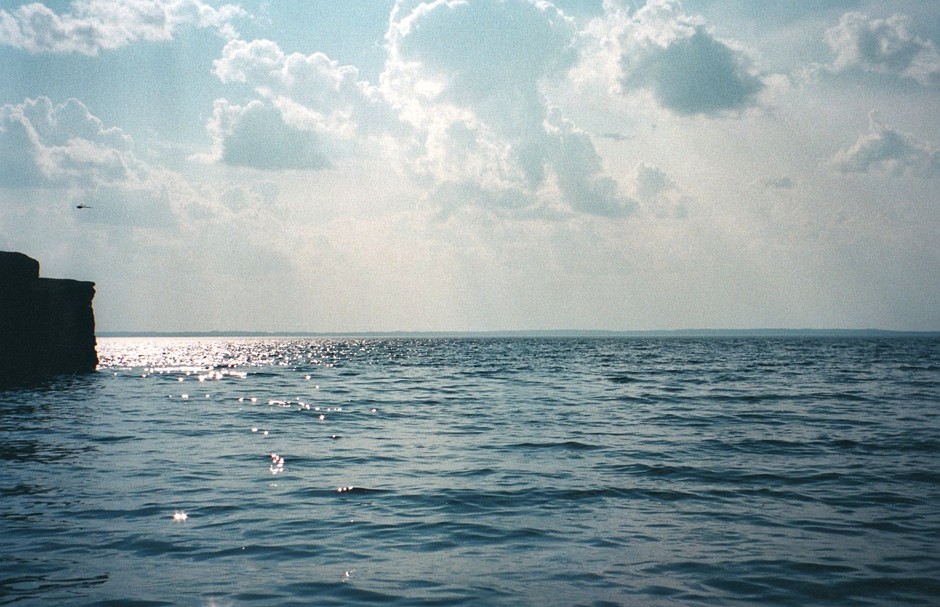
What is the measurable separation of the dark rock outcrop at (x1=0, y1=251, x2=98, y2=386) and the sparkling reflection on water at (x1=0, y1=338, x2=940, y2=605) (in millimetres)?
26371

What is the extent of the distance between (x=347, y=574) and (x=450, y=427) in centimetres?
1553

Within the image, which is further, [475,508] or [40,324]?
[40,324]

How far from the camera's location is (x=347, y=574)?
9.00m

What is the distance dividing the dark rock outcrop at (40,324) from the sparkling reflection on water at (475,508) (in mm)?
26371

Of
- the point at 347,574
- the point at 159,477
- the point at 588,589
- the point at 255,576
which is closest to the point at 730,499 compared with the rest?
the point at 588,589

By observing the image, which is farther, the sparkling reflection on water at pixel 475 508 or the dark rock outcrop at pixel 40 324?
the dark rock outcrop at pixel 40 324

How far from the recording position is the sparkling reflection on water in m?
8.60

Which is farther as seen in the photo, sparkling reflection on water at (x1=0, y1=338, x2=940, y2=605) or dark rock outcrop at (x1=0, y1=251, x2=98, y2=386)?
dark rock outcrop at (x1=0, y1=251, x2=98, y2=386)

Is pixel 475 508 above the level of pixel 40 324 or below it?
below

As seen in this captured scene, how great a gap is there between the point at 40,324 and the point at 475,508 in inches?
2150

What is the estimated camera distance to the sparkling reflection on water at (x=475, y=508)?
8.60 meters

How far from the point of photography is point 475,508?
41.7 feet

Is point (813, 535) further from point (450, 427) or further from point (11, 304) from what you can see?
point (11, 304)

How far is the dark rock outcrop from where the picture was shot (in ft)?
162
